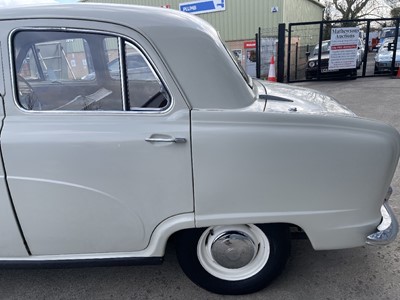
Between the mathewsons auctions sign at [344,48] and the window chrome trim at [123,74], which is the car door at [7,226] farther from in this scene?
the mathewsons auctions sign at [344,48]

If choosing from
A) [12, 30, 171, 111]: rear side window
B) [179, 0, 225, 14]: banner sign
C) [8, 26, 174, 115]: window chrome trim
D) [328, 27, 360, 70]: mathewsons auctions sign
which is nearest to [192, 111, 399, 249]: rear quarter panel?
[8, 26, 174, 115]: window chrome trim

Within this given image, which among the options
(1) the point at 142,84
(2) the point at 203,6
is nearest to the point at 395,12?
(2) the point at 203,6

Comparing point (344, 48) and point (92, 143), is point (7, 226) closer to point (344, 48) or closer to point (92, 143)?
point (92, 143)

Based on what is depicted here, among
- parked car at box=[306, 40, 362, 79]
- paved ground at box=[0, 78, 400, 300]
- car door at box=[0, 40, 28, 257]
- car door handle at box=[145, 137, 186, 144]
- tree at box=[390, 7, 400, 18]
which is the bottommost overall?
paved ground at box=[0, 78, 400, 300]

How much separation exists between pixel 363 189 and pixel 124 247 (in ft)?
5.08

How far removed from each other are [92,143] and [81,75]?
55 cm

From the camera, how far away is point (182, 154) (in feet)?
6.21

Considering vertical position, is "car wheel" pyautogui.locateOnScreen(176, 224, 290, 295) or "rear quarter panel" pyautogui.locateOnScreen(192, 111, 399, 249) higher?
"rear quarter panel" pyautogui.locateOnScreen(192, 111, 399, 249)

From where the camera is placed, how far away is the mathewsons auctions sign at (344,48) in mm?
10548

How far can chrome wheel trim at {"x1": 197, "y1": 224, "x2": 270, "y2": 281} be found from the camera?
2.18 metres

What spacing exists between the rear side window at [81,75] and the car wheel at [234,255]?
36.9 inches

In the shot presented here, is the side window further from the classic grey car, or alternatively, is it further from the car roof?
the car roof

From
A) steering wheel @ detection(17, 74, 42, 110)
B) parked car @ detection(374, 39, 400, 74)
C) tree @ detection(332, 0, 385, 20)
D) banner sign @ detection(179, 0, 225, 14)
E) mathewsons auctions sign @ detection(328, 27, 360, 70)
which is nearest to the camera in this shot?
steering wheel @ detection(17, 74, 42, 110)

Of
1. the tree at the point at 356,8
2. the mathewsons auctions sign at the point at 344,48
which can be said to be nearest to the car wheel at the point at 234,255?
the mathewsons auctions sign at the point at 344,48
